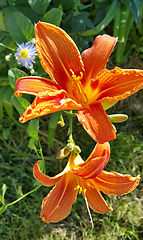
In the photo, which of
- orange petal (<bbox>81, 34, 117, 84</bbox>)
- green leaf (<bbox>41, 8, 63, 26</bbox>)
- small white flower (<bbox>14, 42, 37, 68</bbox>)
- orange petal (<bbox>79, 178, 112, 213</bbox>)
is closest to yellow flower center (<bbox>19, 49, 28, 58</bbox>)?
small white flower (<bbox>14, 42, 37, 68</bbox>)

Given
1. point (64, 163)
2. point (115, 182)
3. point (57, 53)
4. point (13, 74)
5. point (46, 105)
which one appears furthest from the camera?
point (64, 163)

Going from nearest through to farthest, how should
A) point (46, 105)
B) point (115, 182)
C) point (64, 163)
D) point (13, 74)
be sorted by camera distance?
point (46, 105) < point (115, 182) < point (13, 74) < point (64, 163)

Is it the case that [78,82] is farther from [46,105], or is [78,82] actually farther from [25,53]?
[25,53]

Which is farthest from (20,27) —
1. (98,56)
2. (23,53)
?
(98,56)

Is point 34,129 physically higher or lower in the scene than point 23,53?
lower

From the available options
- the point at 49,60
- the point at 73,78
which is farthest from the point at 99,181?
the point at 49,60

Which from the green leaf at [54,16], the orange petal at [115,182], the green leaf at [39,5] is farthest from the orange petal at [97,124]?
the green leaf at [39,5]

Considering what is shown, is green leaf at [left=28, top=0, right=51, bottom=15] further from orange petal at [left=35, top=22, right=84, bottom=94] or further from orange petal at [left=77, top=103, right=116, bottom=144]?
orange petal at [left=77, top=103, right=116, bottom=144]
